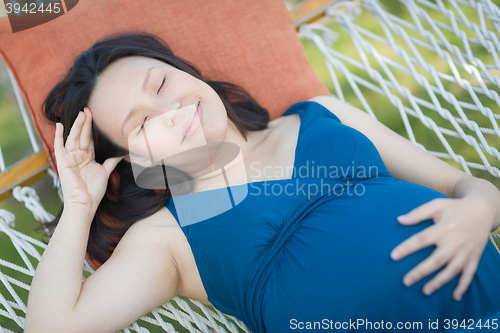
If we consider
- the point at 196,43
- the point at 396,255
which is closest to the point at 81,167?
the point at 196,43

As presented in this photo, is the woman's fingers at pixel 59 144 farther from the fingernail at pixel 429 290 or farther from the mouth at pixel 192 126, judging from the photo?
the fingernail at pixel 429 290

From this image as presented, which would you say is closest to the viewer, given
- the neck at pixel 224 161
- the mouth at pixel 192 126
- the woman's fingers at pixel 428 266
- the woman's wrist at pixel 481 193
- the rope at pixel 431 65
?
the woman's fingers at pixel 428 266

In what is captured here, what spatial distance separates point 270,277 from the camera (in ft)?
3.31

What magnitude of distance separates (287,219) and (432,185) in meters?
0.50

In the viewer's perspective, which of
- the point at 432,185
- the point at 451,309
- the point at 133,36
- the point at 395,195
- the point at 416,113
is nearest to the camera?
the point at 451,309

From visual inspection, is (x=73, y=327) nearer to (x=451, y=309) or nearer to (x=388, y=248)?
(x=388, y=248)

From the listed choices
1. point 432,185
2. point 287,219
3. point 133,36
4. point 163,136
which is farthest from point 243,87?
point 432,185

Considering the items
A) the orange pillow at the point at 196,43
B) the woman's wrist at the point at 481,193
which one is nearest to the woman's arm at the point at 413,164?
the woman's wrist at the point at 481,193

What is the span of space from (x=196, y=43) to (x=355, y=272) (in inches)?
42.5

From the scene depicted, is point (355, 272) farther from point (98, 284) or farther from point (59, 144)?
point (59, 144)

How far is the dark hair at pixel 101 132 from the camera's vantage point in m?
1.18

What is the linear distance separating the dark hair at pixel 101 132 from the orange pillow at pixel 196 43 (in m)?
0.12

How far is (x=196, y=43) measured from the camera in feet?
4.97

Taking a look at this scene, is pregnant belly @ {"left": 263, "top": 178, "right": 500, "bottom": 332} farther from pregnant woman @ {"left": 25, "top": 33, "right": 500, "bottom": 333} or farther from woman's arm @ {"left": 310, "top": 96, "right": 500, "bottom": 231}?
woman's arm @ {"left": 310, "top": 96, "right": 500, "bottom": 231}
